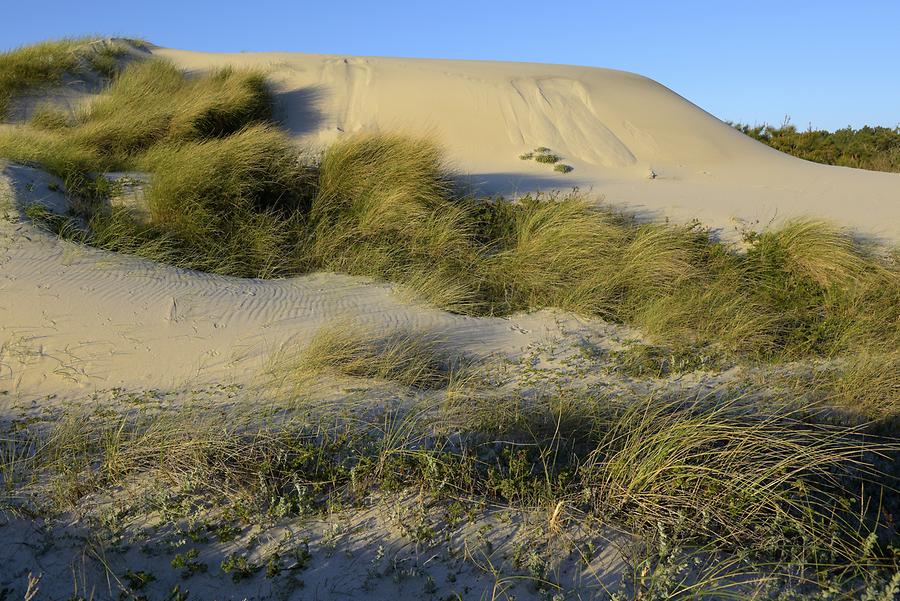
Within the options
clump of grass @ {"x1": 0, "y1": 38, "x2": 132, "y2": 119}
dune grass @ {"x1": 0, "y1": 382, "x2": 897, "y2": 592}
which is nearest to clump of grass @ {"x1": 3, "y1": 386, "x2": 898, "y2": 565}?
dune grass @ {"x1": 0, "y1": 382, "x2": 897, "y2": 592}

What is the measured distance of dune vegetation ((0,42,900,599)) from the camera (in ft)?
10.0

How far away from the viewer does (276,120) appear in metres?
10.9

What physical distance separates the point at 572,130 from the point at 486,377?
7.97 m

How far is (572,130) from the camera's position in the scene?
11445mm

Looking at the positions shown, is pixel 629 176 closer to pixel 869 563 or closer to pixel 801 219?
pixel 801 219

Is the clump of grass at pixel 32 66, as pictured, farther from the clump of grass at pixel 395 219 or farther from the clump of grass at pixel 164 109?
the clump of grass at pixel 395 219

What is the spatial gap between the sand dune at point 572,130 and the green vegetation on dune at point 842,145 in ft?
9.60

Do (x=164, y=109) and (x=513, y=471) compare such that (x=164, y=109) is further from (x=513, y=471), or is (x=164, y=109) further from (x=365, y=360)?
(x=513, y=471)

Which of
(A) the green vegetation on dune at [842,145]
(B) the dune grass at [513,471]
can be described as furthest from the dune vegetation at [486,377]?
(A) the green vegetation on dune at [842,145]

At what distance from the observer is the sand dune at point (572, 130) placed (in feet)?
29.2

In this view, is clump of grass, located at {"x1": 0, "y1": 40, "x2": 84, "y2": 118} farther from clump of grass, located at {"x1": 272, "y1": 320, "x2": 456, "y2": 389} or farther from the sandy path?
clump of grass, located at {"x1": 272, "y1": 320, "x2": 456, "y2": 389}

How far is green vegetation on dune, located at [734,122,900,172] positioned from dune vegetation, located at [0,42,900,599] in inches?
352

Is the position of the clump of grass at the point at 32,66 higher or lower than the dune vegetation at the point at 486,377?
higher

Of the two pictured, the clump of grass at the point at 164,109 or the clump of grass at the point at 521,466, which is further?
the clump of grass at the point at 164,109
